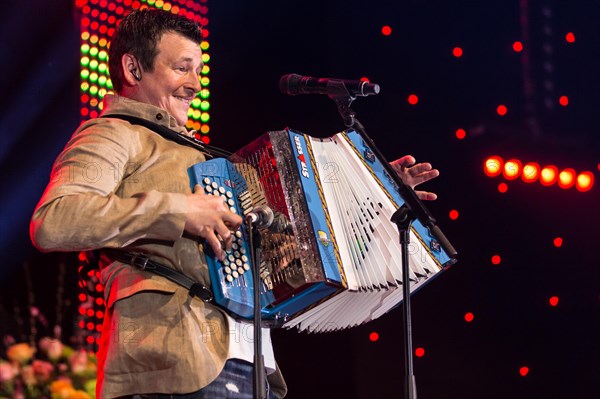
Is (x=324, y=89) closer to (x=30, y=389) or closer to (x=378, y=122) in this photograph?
(x=378, y=122)

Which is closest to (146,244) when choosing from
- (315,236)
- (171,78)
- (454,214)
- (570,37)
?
(315,236)

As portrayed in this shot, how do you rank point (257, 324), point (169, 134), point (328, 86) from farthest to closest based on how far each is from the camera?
point (328, 86) < point (169, 134) < point (257, 324)

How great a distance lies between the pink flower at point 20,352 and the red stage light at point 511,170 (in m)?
2.15

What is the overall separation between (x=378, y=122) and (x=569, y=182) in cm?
87

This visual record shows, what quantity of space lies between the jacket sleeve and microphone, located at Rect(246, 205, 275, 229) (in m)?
0.15

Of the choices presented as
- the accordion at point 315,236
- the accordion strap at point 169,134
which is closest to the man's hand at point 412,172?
the accordion at point 315,236

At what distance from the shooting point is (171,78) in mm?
2355

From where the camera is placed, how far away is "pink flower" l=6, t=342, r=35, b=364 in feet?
12.0

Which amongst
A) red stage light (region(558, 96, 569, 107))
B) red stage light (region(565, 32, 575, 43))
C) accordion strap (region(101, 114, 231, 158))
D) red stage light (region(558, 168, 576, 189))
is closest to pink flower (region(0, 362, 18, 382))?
accordion strap (region(101, 114, 231, 158))

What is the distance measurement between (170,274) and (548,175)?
228cm

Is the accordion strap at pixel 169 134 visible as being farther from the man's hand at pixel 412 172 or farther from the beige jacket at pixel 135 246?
the man's hand at pixel 412 172

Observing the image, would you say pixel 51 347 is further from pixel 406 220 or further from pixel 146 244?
pixel 406 220

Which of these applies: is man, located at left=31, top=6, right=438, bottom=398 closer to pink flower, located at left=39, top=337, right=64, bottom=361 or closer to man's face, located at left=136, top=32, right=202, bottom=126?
man's face, located at left=136, top=32, right=202, bottom=126

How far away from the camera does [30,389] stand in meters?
3.63
